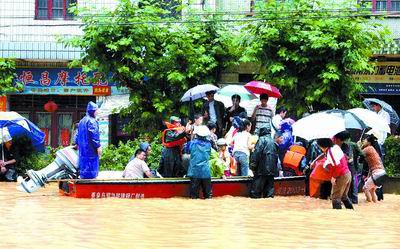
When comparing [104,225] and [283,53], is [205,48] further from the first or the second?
[104,225]

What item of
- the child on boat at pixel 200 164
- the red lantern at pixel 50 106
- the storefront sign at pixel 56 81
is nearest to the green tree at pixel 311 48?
the child on boat at pixel 200 164

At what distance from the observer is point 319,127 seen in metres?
17.2

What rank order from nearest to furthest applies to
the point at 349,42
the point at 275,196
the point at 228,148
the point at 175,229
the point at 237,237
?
1. the point at 237,237
2. the point at 175,229
3. the point at 275,196
4. the point at 228,148
5. the point at 349,42

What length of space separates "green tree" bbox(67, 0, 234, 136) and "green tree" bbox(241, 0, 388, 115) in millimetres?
1226

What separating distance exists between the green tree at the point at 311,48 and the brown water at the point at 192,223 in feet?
16.8

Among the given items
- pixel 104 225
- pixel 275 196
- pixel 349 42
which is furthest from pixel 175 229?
pixel 349 42

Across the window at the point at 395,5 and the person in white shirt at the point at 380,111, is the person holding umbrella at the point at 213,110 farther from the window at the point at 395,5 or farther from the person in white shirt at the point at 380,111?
the window at the point at 395,5

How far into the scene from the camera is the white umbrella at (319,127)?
16938 millimetres

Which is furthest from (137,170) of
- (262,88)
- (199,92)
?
(262,88)

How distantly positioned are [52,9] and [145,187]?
13121 mm

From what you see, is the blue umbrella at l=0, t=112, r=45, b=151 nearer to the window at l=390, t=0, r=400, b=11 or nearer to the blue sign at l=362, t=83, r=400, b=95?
the blue sign at l=362, t=83, r=400, b=95

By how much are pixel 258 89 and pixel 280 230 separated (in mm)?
9019

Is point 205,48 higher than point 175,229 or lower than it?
higher

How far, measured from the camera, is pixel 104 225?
12.6 meters
